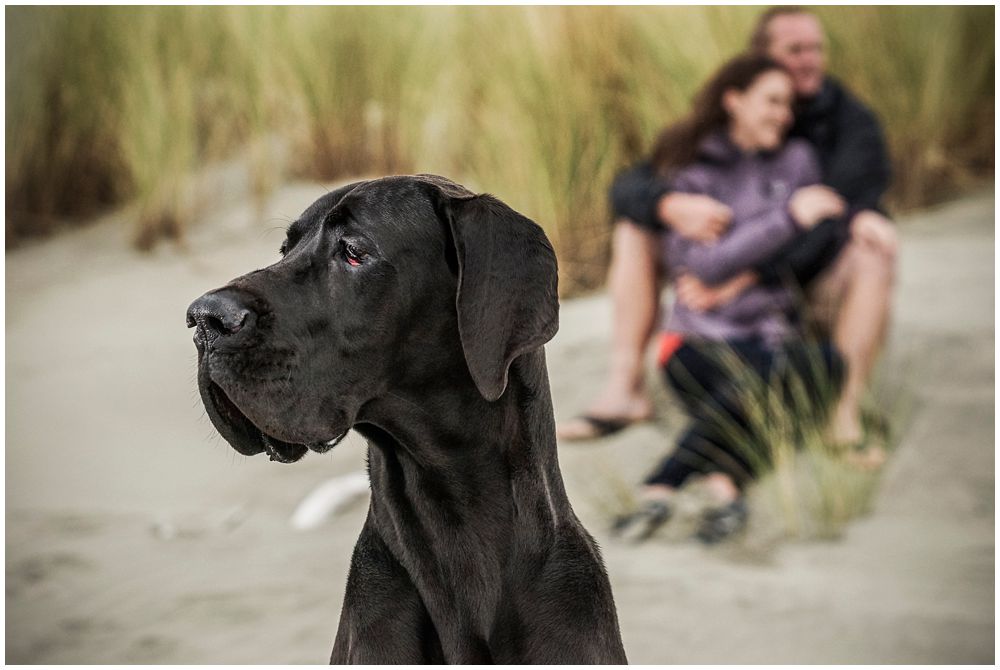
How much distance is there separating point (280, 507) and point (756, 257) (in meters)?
2.47

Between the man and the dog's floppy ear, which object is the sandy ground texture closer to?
the man

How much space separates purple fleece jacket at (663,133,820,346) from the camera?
502 centimetres

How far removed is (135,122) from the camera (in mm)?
5672

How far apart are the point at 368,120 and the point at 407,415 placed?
4384mm

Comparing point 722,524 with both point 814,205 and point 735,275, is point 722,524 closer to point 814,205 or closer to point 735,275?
point 735,275

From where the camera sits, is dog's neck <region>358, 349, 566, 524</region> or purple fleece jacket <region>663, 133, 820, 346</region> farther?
purple fleece jacket <region>663, 133, 820, 346</region>

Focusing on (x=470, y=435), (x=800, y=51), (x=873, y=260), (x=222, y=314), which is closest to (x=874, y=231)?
(x=873, y=260)

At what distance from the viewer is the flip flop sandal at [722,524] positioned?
16.8ft

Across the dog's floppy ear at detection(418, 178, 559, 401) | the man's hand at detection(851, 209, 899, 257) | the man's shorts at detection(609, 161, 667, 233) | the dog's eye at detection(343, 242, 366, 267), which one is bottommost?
the man's hand at detection(851, 209, 899, 257)

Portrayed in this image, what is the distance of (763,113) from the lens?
5020mm

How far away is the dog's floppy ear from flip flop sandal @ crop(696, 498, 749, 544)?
12.9 feet

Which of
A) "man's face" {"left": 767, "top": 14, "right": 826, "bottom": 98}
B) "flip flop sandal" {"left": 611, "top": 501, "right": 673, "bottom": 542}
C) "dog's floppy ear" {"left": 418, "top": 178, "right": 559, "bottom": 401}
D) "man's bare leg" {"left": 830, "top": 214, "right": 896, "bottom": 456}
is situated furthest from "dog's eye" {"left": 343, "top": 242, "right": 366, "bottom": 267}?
"man's face" {"left": 767, "top": 14, "right": 826, "bottom": 98}

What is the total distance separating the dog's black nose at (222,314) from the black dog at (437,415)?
0.15 ft

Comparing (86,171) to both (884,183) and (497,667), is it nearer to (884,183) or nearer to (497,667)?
(884,183)
